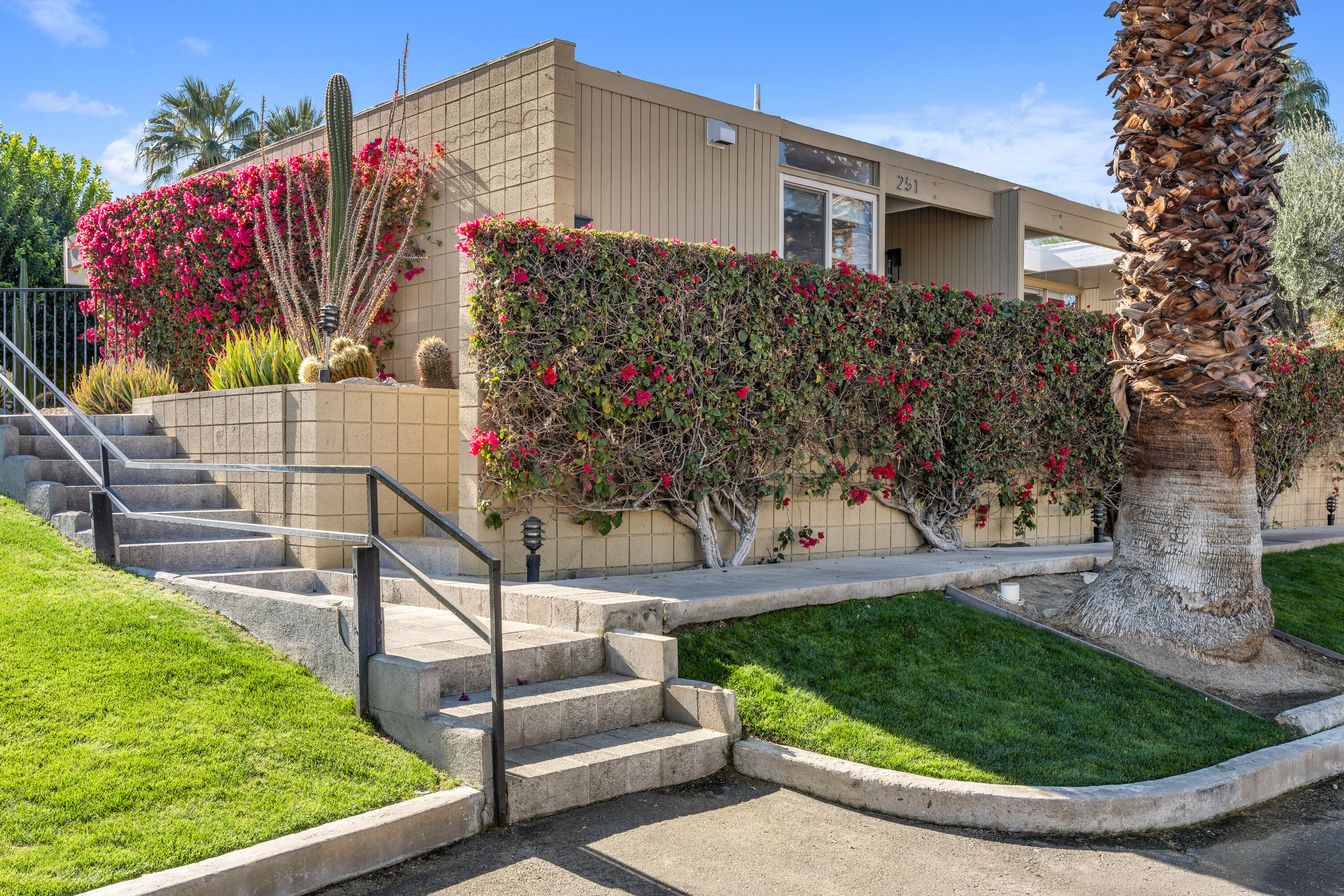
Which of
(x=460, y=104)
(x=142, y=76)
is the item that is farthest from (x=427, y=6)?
(x=142, y=76)

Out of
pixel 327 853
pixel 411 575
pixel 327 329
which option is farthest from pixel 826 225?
pixel 327 853

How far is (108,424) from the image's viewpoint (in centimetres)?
884

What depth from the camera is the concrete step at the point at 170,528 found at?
690 cm

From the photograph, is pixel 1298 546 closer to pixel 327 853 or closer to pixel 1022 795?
pixel 1022 795

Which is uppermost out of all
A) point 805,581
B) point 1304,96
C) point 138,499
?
point 1304,96

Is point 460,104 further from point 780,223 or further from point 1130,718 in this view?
point 1130,718

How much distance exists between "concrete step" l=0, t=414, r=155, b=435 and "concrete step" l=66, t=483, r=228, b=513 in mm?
1201

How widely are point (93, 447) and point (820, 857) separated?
711 cm

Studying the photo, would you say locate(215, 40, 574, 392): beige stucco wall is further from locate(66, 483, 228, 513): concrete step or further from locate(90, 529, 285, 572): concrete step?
locate(90, 529, 285, 572): concrete step

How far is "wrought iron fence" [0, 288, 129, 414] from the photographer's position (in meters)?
11.2

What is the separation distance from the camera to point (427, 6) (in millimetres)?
10125

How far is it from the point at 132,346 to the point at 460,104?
576 cm

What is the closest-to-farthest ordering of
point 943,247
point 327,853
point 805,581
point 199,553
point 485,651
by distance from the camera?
point 327,853 → point 485,651 → point 199,553 → point 805,581 → point 943,247

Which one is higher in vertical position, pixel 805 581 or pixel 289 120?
pixel 289 120
